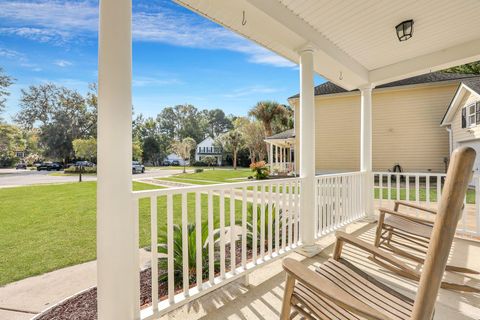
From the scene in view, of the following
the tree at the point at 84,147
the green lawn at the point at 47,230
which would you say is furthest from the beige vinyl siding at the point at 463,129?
the tree at the point at 84,147

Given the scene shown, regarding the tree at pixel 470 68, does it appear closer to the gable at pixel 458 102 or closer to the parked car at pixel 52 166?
the gable at pixel 458 102

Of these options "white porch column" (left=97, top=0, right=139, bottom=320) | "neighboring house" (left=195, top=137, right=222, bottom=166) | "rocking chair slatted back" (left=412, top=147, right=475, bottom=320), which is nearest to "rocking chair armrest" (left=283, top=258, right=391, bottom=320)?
"rocking chair slatted back" (left=412, top=147, right=475, bottom=320)

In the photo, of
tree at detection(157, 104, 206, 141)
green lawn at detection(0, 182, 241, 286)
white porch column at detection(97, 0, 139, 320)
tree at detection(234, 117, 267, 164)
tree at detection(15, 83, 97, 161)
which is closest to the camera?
white porch column at detection(97, 0, 139, 320)

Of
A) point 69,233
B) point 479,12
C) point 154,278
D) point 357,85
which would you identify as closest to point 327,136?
point 357,85

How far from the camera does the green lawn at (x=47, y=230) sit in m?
3.31

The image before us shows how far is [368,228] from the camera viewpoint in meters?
4.18

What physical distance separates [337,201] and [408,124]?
30.1 ft

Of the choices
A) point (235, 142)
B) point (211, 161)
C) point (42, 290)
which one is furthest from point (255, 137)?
point (42, 290)

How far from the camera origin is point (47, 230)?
495 centimetres

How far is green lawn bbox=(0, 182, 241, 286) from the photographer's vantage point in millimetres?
3313

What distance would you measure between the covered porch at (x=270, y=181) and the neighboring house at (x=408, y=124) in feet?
23.7

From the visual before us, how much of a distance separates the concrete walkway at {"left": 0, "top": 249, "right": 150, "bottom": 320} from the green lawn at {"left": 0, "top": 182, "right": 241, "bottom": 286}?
0.81 ft

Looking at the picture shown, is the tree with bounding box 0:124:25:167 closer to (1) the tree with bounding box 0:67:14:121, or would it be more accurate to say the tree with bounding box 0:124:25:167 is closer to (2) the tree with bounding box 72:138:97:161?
(1) the tree with bounding box 0:67:14:121

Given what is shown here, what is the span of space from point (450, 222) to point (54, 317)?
97.9 inches
